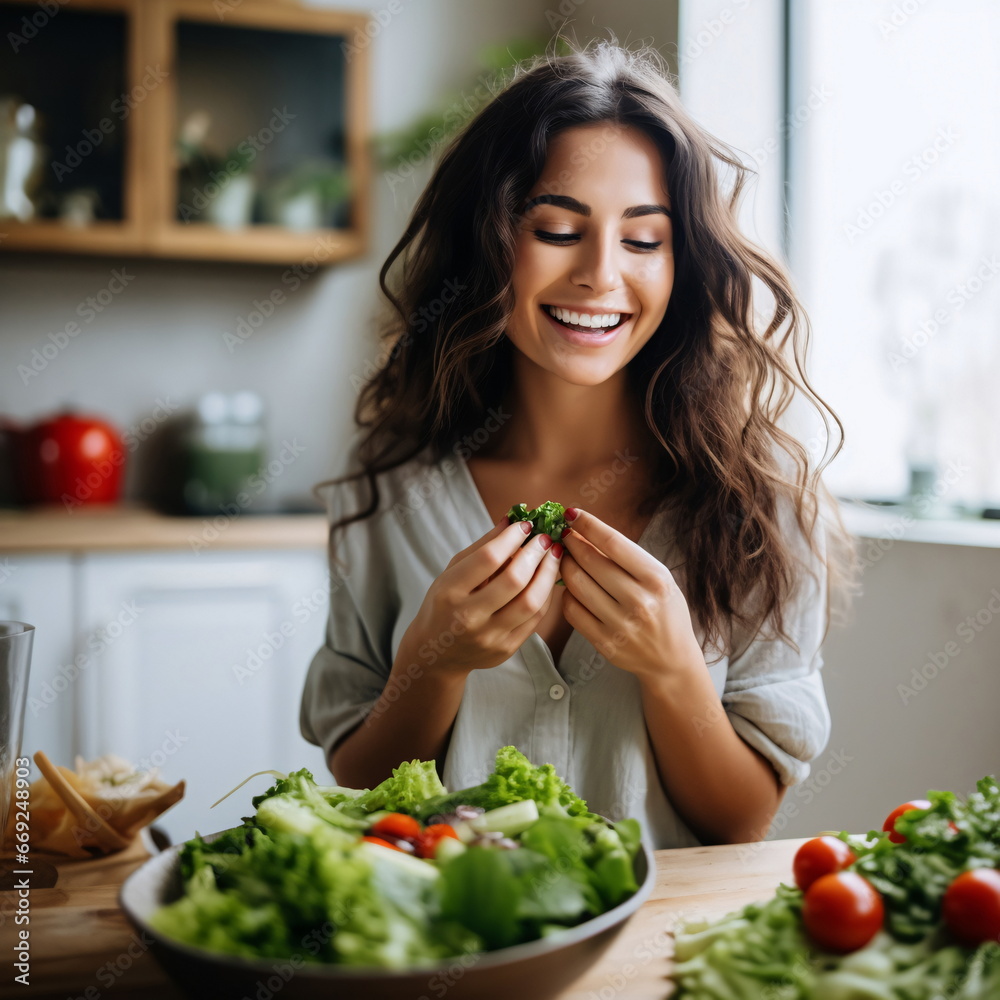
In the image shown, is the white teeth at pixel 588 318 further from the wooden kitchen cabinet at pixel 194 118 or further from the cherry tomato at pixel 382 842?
the wooden kitchen cabinet at pixel 194 118

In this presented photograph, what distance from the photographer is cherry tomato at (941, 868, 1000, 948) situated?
716 mm

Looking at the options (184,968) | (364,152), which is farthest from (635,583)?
(364,152)

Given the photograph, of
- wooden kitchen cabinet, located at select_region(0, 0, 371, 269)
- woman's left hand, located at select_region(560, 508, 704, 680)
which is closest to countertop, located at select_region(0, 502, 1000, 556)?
wooden kitchen cabinet, located at select_region(0, 0, 371, 269)

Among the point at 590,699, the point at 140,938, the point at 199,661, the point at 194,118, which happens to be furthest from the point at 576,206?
the point at 194,118

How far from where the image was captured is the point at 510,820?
0.85 metres

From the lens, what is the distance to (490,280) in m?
1.40

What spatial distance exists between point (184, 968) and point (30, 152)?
2.79m

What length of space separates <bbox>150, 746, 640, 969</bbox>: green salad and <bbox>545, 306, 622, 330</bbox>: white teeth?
70 centimetres

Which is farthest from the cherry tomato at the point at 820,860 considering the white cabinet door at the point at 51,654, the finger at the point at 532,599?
the white cabinet door at the point at 51,654

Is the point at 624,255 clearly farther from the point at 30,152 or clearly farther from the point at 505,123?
the point at 30,152

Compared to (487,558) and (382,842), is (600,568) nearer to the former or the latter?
(487,558)

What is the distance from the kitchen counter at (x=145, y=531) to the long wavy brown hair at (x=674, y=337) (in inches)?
47.2

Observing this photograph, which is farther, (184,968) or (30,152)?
(30,152)

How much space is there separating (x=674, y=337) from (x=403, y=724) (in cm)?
70
